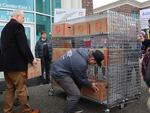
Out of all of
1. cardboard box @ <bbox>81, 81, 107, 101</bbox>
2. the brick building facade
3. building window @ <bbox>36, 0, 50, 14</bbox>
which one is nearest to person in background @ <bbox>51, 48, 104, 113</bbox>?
cardboard box @ <bbox>81, 81, 107, 101</bbox>

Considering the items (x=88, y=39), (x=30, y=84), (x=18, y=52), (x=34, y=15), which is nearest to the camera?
(x=18, y=52)

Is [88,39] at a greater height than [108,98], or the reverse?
[88,39]

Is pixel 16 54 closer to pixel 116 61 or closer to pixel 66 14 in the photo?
pixel 116 61

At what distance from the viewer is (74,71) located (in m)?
6.23

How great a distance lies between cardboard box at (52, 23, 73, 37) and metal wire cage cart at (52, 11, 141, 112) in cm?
63

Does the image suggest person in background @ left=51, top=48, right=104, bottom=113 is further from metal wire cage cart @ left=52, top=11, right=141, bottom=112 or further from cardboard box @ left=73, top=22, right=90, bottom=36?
cardboard box @ left=73, top=22, right=90, bottom=36

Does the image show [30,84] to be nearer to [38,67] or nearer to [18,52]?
[38,67]

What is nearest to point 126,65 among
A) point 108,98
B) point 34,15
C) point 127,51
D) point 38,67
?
point 127,51

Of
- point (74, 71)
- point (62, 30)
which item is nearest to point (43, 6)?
point (62, 30)

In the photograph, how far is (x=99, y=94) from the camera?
664 centimetres

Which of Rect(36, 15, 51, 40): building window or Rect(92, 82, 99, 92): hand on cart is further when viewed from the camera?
Rect(36, 15, 51, 40): building window

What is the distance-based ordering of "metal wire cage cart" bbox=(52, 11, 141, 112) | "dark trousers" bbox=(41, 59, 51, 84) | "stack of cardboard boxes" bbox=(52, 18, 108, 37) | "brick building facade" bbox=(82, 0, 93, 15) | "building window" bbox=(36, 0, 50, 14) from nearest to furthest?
"metal wire cage cart" bbox=(52, 11, 141, 112) < "stack of cardboard boxes" bbox=(52, 18, 108, 37) < "dark trousers" bbox=(41, 59, 51, 84) < "building window" bbox=(36, 0, 50, 14) < "brick building facade" bbox=(82, 0, 93, 15)

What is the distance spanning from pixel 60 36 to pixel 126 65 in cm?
201

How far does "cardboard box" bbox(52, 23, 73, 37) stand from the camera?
7828mm
